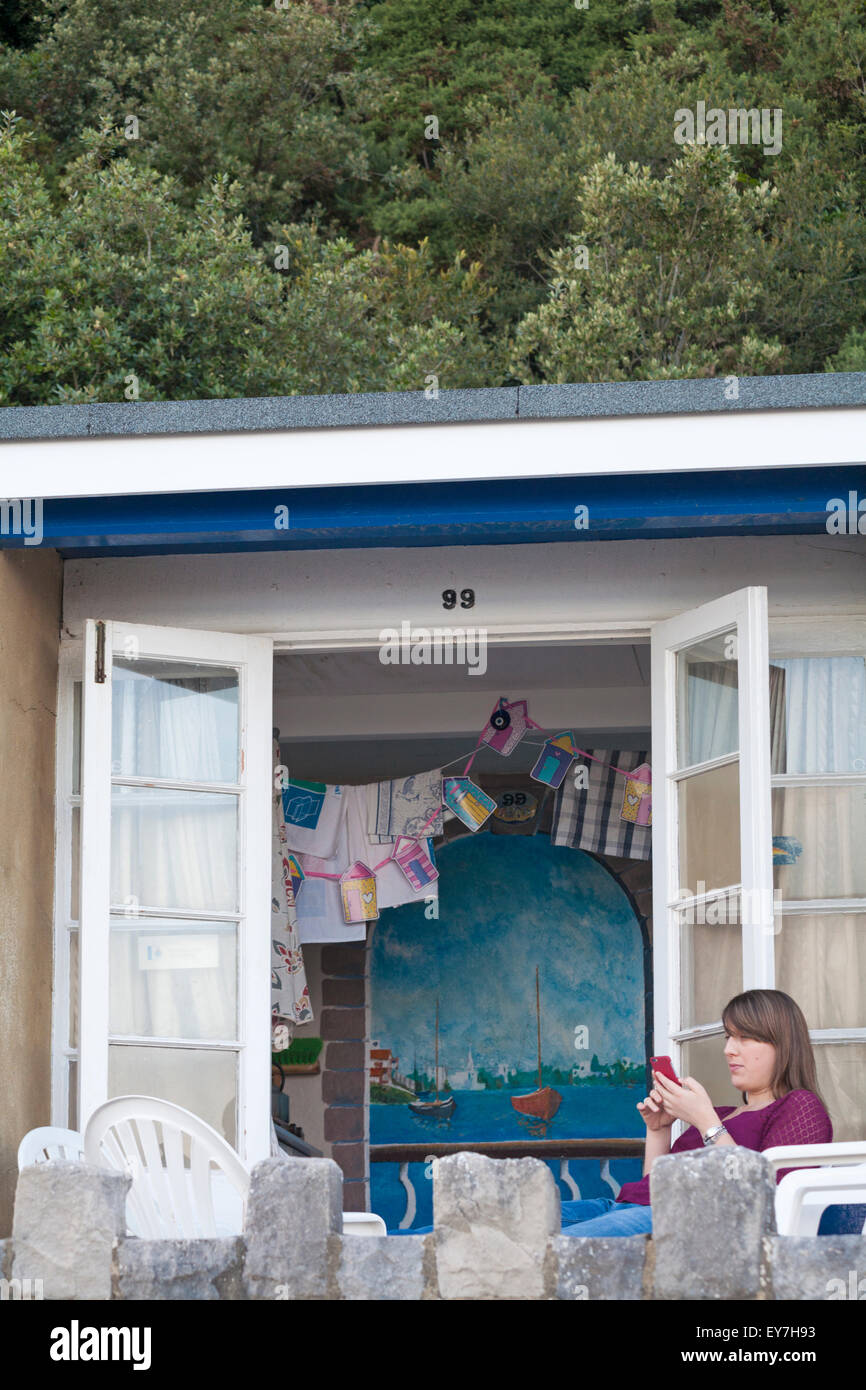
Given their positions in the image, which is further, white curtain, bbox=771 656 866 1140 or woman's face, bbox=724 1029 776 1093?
white curtain, bbox=771 656 866 1140

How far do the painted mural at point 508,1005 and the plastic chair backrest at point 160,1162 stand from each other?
4.56m

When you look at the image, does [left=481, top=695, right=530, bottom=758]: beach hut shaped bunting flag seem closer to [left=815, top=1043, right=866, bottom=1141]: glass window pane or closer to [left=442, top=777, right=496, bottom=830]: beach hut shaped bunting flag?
[left=442, top=777, right=496, bottom=830]: beach hut shaped bunting flag

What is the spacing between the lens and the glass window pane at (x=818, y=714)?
4641 mm

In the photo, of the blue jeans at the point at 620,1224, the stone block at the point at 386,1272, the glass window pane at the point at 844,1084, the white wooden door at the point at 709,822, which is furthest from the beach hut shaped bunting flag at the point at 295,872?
the stone block at the point at 386,1272

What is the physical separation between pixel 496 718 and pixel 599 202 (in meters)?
8.27

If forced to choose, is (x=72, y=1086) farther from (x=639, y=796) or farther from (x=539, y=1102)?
(x=539, y=1102)

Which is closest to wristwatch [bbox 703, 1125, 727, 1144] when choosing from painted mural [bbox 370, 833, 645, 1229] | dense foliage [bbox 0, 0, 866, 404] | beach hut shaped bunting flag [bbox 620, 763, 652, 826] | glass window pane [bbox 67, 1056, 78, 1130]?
glass window pane [bbox 67, 1056, 78, 1130]

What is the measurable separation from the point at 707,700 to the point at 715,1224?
6.56 feet

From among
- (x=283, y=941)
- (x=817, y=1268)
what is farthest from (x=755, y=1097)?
(x=283, y=941)

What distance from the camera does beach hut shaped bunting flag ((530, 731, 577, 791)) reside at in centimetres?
689

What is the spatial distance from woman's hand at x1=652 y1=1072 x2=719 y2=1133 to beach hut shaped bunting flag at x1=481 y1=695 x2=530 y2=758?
3.12 metres

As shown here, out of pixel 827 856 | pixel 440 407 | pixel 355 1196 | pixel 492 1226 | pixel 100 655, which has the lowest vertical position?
pixel 355 1196

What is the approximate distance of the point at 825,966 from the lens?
452cm
